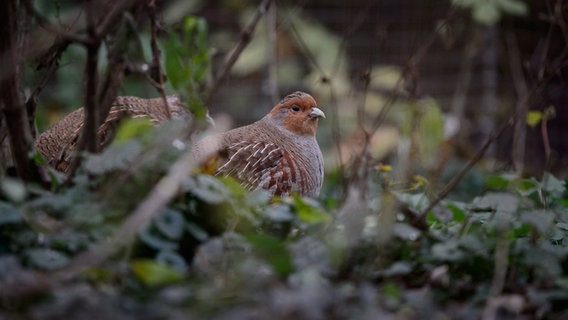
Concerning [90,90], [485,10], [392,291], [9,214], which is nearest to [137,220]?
[9,214]

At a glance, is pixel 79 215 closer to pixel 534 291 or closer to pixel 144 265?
pixel 144 265

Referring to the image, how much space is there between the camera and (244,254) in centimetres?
251

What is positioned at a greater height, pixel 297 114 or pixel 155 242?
pixel 155 242

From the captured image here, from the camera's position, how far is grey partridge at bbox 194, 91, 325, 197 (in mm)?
4758

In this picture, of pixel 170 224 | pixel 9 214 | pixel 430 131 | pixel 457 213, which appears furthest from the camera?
pixel 430 131

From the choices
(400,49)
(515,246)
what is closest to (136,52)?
(515,246)


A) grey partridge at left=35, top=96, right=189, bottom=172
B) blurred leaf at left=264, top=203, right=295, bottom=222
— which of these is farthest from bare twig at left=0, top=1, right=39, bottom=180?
grey partridge at left=35, top=96, right=189, bottom=172

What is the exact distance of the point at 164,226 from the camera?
2537 mm

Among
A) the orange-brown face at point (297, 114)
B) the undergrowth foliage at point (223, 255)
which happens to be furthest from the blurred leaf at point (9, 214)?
the orange-brown face at point (297, 114)

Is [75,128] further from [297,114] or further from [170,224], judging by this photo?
[170,224]

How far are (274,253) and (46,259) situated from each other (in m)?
0.66

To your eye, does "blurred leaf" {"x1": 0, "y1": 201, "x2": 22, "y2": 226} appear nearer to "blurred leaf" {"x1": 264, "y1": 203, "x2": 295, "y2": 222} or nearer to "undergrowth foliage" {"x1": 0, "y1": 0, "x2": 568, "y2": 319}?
"undergrowth foliage" {"x1": 0, "y1": 0, "x2": 568, "y2": 319}

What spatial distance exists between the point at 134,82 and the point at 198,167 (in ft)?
16.5

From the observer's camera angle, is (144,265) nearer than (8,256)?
Yes
